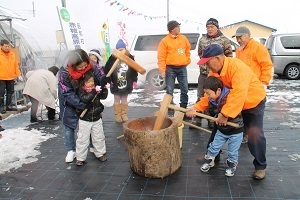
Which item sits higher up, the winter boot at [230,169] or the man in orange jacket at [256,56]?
the man in orange jacket at [256,56]

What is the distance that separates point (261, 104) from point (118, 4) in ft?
31.5

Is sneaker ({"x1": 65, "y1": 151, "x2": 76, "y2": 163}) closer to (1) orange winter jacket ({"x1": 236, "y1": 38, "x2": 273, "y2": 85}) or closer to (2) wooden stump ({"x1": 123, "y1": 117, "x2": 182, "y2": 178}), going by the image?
(2) wooden stump ({"x1": 123, "y1": 117, "x2": 182, "y2": 178})

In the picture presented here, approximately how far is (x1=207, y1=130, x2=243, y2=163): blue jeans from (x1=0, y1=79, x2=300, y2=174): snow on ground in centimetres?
103

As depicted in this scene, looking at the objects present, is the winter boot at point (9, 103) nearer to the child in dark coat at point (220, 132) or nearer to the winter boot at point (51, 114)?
the winter boot at point (51, 114)

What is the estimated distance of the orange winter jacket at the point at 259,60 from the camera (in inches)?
A: 148

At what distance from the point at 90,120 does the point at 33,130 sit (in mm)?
2251

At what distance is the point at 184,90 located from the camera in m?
5.45

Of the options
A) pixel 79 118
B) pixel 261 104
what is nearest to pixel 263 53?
pixel 261 104

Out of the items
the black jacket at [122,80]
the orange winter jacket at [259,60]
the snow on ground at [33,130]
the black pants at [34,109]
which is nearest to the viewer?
the orange winter jacket at [259,60]

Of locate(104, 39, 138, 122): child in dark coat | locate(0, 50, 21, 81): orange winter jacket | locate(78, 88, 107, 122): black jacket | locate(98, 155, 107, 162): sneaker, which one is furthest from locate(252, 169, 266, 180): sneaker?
locate(0, 50, 21, 81): orange winter jacket

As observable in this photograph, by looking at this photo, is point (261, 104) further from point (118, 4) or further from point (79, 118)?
point (118, 4)

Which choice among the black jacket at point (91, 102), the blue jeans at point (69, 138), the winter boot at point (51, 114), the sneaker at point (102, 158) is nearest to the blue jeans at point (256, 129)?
the black jacket at point (91, 102)

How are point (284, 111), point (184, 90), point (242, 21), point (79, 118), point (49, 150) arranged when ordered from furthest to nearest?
point (242, 21), point (284, 111), point (184, 90), point (49, 150), point (79, 118)

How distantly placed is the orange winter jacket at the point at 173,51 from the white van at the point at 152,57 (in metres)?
4.01
